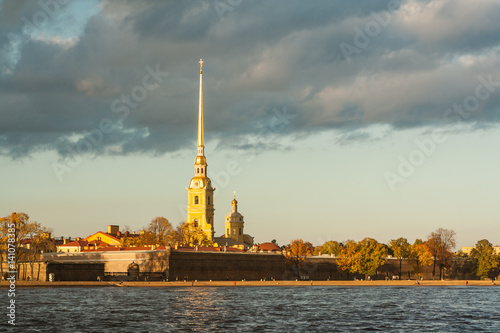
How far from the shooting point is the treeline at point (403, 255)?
458ft

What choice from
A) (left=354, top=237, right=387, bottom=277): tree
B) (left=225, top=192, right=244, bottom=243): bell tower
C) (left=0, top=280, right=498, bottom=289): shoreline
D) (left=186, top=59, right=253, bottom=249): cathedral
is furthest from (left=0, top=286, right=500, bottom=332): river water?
(left=225, top=192, right=244, bottom=243): bell tower

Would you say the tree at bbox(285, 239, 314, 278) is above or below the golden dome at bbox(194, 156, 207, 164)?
below

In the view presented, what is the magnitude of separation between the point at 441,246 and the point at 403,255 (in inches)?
299

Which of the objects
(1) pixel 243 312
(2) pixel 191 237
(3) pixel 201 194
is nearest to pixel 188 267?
(2) pixel 191 237

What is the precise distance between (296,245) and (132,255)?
1399 inches

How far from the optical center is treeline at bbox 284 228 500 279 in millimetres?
139625

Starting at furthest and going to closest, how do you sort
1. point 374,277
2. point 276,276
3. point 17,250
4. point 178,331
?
point 374,277
point 276,276
point 17,250
point 178,331

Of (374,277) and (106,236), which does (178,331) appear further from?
(106,236)

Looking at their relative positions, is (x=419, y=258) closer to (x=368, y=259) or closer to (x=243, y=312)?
(x=368, y=259)

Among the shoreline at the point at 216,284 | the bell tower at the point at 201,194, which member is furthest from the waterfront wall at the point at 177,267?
the bell tower at the point at 201,194

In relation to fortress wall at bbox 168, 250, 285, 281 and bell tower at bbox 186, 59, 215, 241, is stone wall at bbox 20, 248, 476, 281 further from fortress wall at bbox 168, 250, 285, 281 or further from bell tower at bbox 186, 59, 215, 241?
bell tower at bbox 186, 59, 215, 241

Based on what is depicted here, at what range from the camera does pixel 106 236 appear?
166125 millimetres

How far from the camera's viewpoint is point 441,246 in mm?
153250

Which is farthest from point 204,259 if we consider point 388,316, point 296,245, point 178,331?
point 178,331
